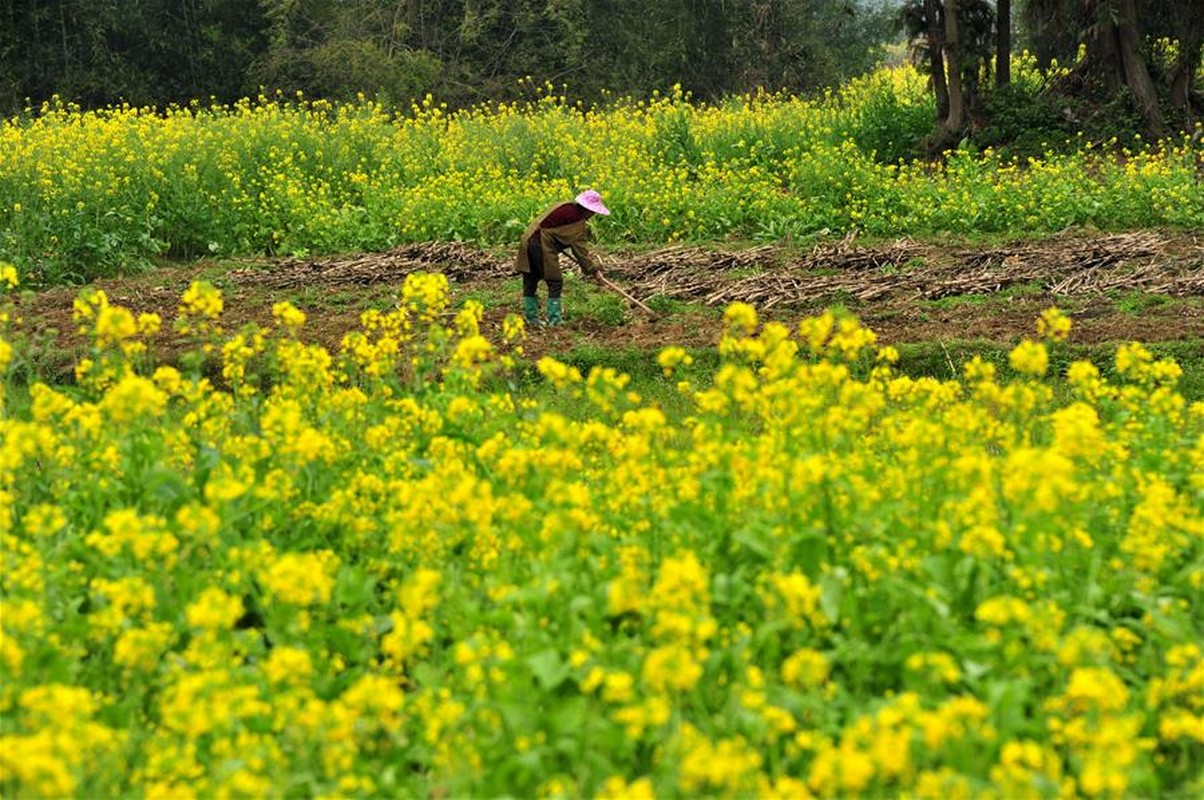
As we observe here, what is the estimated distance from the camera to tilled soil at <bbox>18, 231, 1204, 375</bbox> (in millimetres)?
9328

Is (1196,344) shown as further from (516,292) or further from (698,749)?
(698,749)

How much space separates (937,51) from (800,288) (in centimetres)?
1007

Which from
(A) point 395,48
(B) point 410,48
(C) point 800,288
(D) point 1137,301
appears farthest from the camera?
(B) point 410,48

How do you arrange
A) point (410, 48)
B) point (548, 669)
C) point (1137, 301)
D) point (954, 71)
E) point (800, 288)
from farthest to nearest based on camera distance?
point (410, 48), point (954, 71), point (800, 288), point (1137, 301), point (548, 669)

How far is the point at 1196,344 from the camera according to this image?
8250 millimetres

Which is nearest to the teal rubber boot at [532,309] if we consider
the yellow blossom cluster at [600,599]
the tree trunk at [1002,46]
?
the yellow blossom cluster at [600,599]

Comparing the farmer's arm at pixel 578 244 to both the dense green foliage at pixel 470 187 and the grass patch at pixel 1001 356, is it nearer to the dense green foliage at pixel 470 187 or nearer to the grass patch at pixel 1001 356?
the grass patch at pixel 1001 356

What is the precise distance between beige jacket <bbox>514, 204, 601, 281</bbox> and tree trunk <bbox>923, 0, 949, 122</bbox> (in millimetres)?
11462

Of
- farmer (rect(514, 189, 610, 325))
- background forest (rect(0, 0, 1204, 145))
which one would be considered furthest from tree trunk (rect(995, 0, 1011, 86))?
farmer (rect(514, 189, 610, 325))

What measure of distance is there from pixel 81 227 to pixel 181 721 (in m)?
11.3

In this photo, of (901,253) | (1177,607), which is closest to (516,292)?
(901,253)

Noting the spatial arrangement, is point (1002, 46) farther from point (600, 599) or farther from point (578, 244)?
point (600, 599)

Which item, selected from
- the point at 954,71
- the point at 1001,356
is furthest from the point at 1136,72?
the point at 1001,356

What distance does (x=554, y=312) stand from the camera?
983cm
